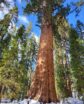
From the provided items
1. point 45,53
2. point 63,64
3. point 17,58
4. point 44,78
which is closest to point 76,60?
point 63,64

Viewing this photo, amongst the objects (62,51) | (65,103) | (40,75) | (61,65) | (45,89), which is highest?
(62,51)

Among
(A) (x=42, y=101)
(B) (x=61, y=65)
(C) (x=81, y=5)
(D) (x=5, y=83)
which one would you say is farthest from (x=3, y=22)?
(B) (x=61, y=65)

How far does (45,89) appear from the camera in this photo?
11297 mm

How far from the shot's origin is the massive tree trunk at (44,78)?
1112 centimetres

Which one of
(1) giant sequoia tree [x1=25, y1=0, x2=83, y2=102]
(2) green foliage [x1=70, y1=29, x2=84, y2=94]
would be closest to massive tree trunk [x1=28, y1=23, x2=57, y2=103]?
(1) giant sequoia tree [x1=25, y1=0, x2=83, y2=102]

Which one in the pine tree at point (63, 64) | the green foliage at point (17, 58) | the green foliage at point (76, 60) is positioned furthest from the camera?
the pine tree at point (63, 64)

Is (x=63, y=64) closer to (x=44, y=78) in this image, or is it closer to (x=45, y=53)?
(x=45, y=53)

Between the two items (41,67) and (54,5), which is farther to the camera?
(54,5)

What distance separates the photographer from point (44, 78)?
37.8 ft

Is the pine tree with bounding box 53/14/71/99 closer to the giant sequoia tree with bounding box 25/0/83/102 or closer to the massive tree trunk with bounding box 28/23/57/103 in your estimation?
the giant sequoia tree with bounding box 25/0/83/102

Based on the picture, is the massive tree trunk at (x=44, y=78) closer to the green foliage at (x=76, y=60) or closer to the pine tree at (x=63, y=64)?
the green foliage at (x=76, y=60)

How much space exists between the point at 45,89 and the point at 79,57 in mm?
14249

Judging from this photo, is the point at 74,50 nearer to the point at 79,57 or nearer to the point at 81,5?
the point at 79,57

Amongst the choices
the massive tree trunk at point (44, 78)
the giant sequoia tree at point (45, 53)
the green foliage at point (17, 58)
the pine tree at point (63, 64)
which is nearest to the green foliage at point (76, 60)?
the pine tree at point (63, 64)
